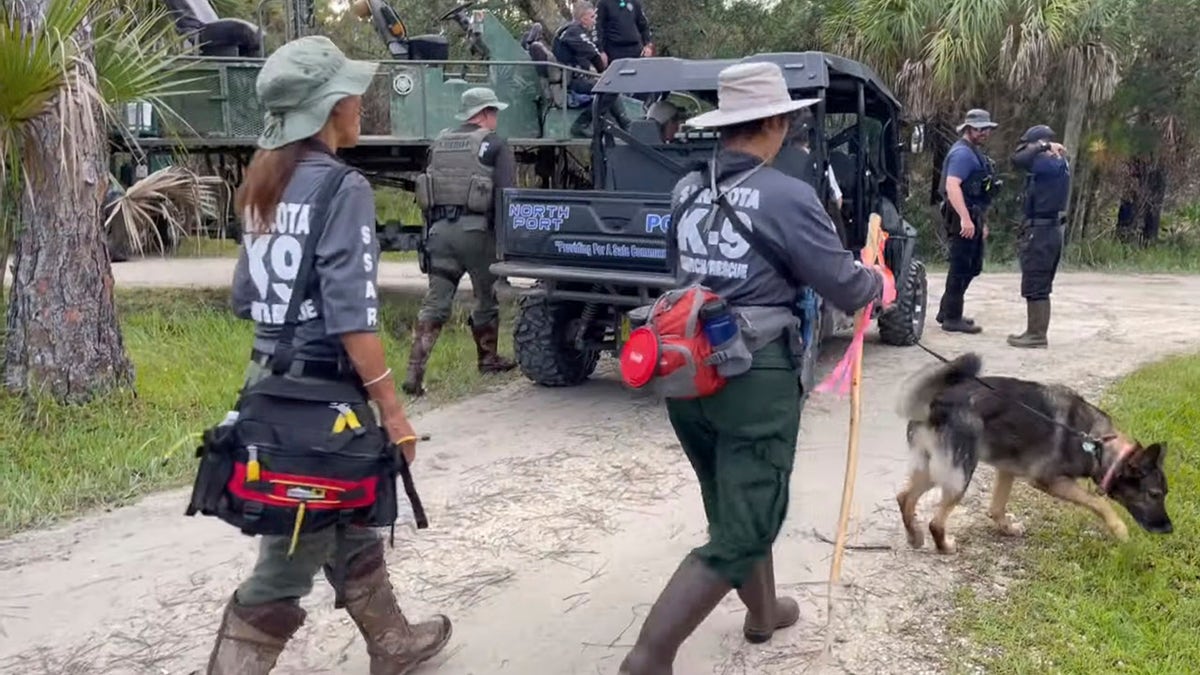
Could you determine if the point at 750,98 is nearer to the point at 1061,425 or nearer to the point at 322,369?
the point at 322,369

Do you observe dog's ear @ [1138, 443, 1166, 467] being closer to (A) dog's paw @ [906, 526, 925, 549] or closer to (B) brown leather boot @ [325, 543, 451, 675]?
(A) dog's paw @ [906, 526, 925, 549]

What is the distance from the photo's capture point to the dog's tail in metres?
4.40

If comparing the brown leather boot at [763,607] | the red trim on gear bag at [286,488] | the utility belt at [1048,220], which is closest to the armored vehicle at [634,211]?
the utility belt at [1048,220]

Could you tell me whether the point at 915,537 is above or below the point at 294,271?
below

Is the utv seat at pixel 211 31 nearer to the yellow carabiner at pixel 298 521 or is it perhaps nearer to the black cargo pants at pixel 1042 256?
the black cargo pants at pixel 1042 256

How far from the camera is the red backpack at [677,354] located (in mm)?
3051

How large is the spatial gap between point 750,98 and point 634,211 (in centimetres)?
341

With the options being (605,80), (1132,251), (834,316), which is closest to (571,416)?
(834,316)

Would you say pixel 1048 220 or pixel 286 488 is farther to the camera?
pixel 1048 220

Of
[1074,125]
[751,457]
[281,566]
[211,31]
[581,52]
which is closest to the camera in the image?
[281,566]

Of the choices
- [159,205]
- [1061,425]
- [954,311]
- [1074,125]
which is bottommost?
[954,311]

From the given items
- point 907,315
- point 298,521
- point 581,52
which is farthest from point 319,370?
point 581,52

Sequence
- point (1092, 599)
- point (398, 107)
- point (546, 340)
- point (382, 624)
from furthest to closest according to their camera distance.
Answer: point (398, 107)
point (546, 340)
point (1092, 599)
point (382, 624)

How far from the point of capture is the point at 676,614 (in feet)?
10.4
